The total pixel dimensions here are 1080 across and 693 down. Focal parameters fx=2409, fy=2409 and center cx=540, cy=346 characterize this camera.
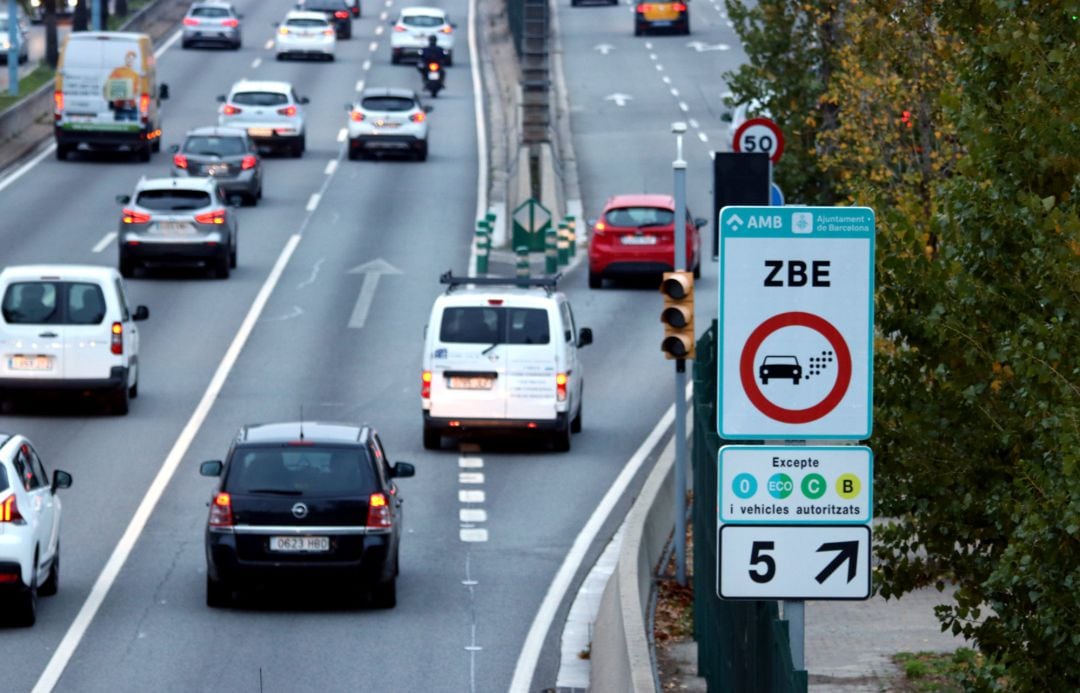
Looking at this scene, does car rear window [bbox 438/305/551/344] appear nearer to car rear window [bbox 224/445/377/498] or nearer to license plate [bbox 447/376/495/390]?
license plate [bbox 447/376/495/390]

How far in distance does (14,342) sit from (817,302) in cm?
2083

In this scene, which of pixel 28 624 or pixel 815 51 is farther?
pixel 815 51

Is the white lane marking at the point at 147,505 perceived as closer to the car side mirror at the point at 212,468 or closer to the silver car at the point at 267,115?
the car side mirror at the point at 212,468

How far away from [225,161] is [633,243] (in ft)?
35.7

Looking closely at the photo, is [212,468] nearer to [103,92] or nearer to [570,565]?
[570,565]

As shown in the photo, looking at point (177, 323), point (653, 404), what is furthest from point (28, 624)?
point (177, 323)

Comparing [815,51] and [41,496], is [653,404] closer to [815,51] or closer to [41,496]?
[815,51]

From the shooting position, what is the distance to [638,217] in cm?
4106

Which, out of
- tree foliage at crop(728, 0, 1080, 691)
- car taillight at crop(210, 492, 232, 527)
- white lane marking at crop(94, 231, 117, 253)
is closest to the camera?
tree foliage at crop(728, 0, 1080, 691)

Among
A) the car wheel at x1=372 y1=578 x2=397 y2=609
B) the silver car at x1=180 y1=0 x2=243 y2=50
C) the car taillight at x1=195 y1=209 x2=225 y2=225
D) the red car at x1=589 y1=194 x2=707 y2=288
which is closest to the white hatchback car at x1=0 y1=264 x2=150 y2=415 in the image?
the car wheel at x1=372 y1=578 x2=397 y2=609

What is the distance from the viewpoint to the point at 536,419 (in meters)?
27.3

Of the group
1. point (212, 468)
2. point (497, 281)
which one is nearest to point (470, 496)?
point (497, 281)

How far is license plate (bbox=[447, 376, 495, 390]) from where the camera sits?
2730 centimetres

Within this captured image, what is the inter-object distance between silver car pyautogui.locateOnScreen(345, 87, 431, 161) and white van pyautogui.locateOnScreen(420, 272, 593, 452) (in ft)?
93.7
